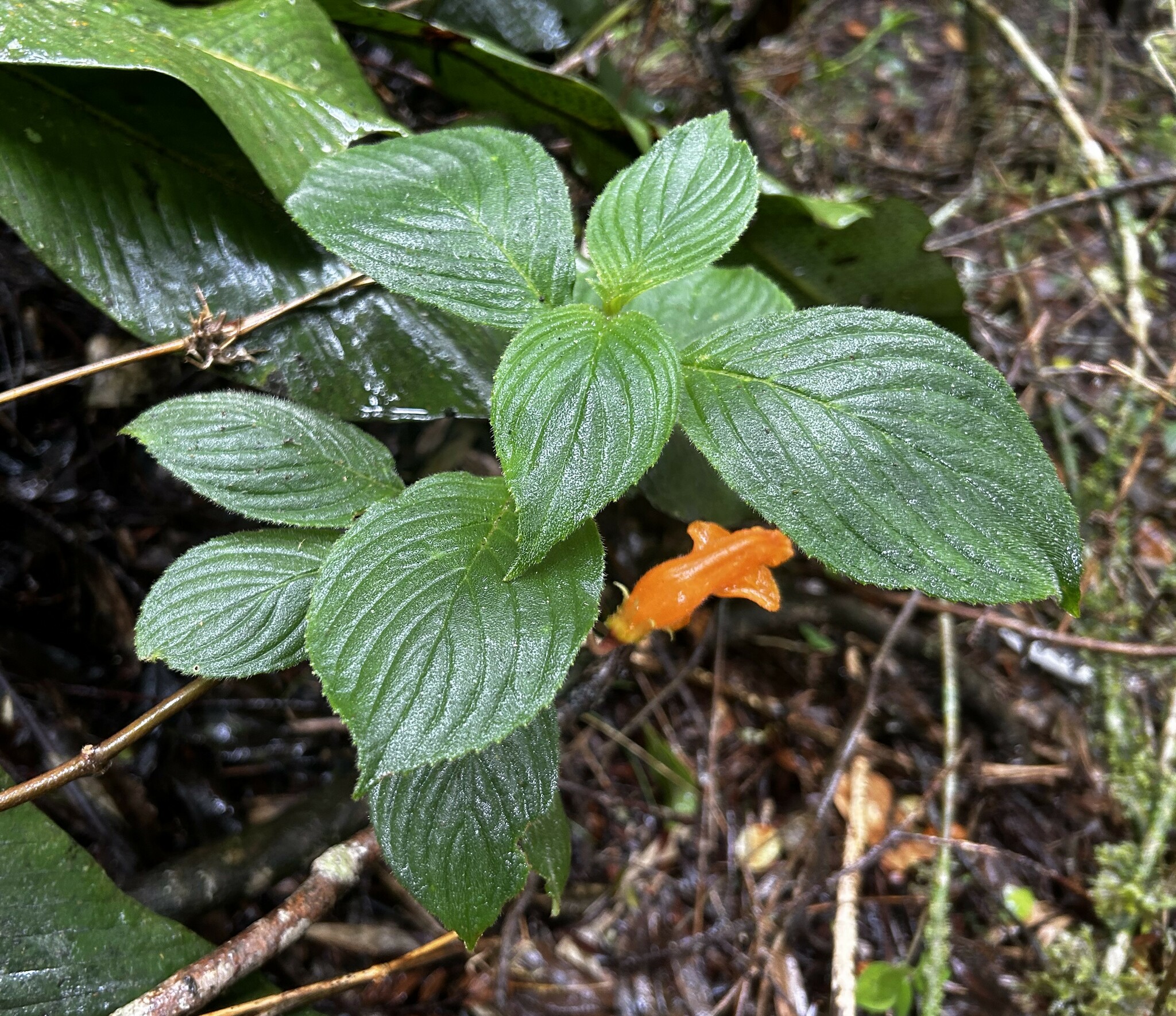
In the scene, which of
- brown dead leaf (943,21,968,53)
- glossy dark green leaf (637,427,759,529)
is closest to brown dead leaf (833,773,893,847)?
glossy dark green leaf (637,427,759,529)

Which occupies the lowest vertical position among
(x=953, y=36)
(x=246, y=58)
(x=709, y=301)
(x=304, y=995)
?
(x=953, y=36)

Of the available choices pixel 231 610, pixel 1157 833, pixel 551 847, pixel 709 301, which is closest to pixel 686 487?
pixel 709 301

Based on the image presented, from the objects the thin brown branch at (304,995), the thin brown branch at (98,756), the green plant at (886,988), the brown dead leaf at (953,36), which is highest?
the thin brown branch at (98,756)

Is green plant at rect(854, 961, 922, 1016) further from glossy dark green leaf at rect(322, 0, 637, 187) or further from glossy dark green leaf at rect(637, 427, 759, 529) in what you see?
glossy dark green leaf at rect(322, 0, 637, 187)

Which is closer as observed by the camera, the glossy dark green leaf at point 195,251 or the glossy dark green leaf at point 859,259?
the glossy dark green leaf at point 195,251

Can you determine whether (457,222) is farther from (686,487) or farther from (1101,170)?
(1101,170)

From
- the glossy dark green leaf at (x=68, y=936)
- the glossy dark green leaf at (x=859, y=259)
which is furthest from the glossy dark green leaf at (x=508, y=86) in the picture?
the glossy dark green leaf at (x=68, y=936)

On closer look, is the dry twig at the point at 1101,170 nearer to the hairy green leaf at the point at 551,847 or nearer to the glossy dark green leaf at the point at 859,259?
the glossy dark green leaf at the point at 859,259
